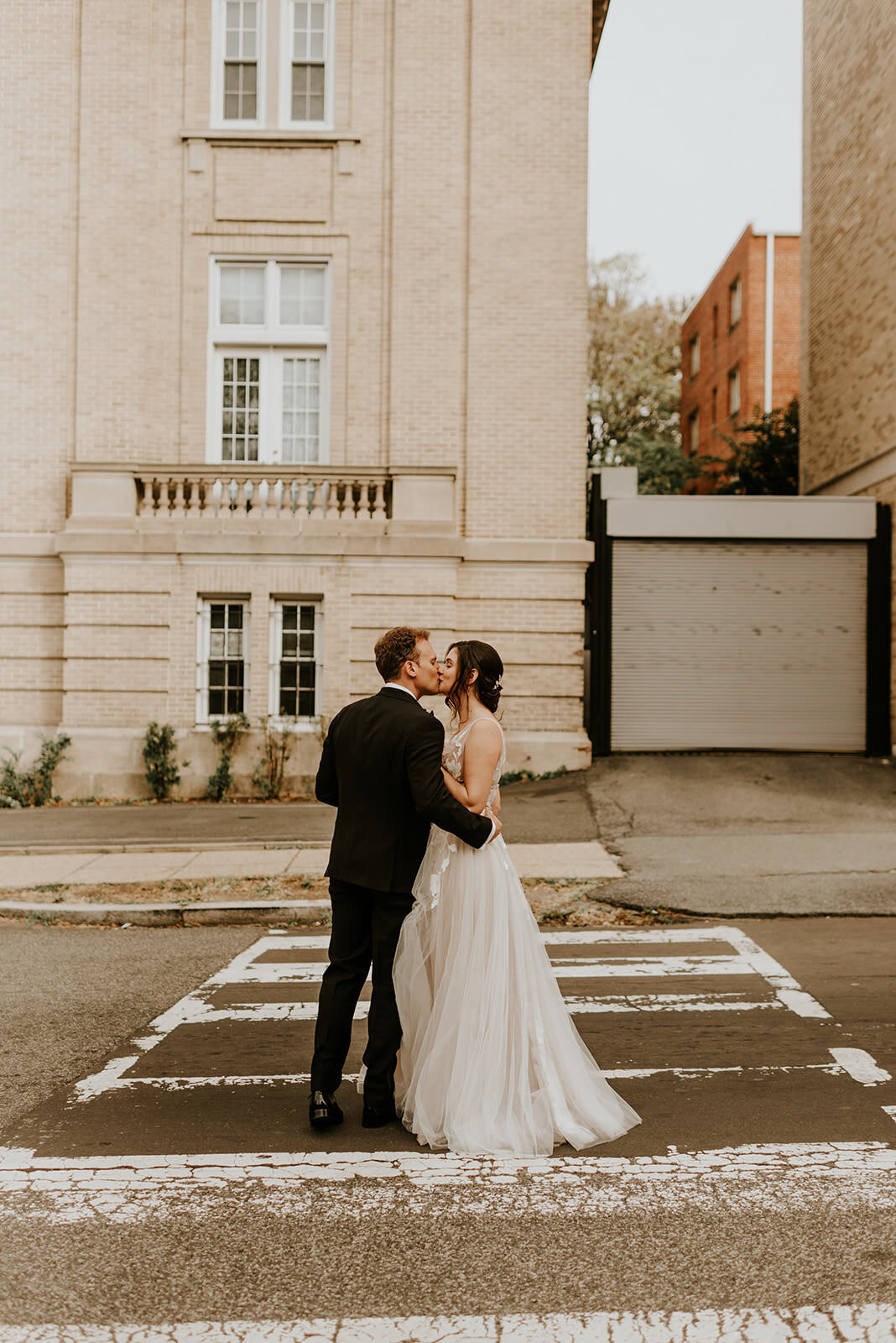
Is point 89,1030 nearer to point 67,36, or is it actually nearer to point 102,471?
point 102,471

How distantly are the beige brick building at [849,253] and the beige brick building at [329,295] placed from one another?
584cm

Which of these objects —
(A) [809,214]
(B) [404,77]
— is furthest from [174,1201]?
(A) [809,214]

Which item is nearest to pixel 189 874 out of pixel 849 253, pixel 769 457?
pixel 849 253

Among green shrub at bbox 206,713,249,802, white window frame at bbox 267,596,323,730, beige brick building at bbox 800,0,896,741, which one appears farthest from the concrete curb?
beige brick building at bbox 800,0,896,741

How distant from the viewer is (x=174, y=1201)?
156 inches

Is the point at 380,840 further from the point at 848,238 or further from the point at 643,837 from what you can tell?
the point at 848,238

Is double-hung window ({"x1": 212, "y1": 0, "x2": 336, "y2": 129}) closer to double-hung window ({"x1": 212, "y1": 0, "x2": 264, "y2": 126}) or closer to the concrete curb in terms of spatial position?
double-hung window ({"x1": 212, "y1": 0, "x2": 264, "y2": 126})

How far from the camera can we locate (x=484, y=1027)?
4.61m

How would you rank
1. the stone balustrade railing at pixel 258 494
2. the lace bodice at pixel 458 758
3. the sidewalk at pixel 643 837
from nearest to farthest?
the lace bodice at pixel 458 758 < the sidewalk at pixel 643 837 < the stone balustrade railing at pixel 258 494

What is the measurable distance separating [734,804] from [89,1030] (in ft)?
32.7

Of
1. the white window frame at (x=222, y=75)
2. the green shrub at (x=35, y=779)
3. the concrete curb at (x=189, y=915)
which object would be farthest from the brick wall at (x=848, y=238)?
the concrete curb at (x=189, y=915)

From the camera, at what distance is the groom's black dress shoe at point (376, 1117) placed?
4.72 meters

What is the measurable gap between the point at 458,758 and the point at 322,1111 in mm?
1501

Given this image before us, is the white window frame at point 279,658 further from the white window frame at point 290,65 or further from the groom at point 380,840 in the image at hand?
the groom at point 380,840
